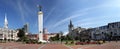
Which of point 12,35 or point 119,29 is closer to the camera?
point 119,29

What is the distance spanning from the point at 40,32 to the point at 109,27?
59.1m

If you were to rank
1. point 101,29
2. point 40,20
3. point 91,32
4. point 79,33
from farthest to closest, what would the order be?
1. point 79,33
2. point 91,32
3. point 101,29
4. point 40,20

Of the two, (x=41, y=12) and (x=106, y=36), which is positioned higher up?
(x=41, y=12)

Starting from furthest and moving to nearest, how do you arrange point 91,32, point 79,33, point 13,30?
point 79,33, point 13,30, point 91,32

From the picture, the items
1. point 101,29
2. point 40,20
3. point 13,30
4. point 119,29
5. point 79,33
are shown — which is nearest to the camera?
point 40,20

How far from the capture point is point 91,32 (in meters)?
142

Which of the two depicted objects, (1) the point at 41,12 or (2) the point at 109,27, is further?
(2) the point at 109,27

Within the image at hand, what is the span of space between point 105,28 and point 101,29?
20.2ft

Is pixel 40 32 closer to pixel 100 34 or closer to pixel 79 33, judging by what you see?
pixel 100 34

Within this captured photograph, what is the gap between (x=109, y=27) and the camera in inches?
4564

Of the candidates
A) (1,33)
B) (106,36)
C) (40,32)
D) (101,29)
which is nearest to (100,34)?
(101,29)

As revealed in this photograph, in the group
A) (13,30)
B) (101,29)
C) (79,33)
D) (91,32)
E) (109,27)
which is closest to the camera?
(109,27)

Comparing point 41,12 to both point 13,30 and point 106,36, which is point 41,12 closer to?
point 106,36

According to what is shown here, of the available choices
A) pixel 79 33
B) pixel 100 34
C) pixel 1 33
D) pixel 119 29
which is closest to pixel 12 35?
pixel 1 33
